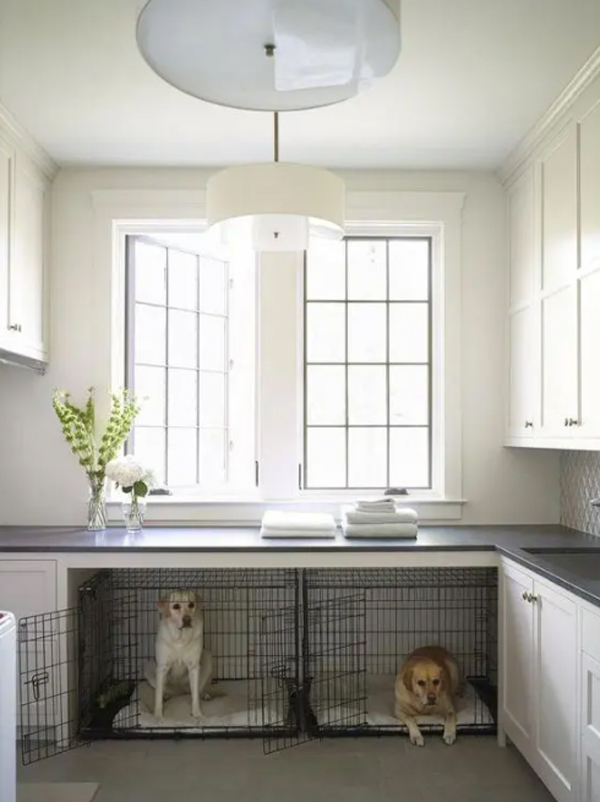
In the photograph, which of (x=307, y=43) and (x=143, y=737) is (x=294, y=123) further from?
(x=143, y=737)

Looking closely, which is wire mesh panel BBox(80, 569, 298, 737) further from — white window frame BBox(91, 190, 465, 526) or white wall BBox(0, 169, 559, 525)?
white wall BBox(0, 169, 559, 525)

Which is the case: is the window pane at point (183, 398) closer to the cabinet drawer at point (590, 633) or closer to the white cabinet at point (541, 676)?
the white cabinet at point (541, 676)

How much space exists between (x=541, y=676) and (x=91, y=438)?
2200 millimetres

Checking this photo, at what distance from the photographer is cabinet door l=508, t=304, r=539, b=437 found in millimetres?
3232

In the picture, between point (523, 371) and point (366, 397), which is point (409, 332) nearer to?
point (366, 397)

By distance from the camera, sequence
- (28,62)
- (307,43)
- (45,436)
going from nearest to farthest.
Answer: (307,43), (28,62), (45,436)

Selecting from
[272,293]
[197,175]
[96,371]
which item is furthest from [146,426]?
[197,175]

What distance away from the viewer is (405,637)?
366 centimetres

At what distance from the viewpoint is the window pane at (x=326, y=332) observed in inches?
149

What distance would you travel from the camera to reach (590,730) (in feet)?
6.88

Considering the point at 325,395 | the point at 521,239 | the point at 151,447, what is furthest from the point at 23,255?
the point at 521,239

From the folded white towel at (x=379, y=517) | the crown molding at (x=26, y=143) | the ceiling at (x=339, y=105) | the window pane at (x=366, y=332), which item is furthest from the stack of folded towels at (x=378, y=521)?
the crown molding at (x=26, y=143)

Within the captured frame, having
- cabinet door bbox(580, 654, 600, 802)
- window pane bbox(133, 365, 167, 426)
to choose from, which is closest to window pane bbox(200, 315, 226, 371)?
window pane bbox(133, 365, 167, 426)

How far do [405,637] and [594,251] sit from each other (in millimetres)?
2075
